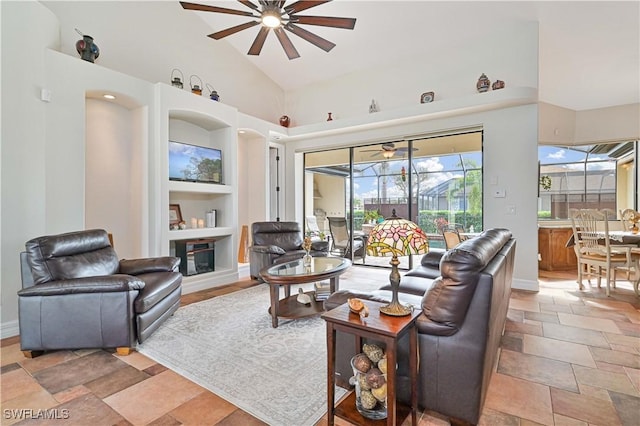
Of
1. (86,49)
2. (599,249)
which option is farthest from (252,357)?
(599,249)

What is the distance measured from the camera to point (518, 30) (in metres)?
4.32

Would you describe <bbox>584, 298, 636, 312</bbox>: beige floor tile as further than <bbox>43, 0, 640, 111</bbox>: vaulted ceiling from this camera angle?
No

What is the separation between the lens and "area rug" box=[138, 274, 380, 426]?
1.86 m

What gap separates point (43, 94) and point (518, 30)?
596cm

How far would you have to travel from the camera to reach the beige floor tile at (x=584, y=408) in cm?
170

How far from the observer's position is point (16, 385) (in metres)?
2.06

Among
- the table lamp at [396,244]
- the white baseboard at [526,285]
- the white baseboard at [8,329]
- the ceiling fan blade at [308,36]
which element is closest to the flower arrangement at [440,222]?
the white baseboard at [526,285]

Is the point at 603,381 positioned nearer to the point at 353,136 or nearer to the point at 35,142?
the point at 353,136

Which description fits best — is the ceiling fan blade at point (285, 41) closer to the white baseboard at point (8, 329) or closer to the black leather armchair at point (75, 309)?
the black leather armchair at point (75, 309)

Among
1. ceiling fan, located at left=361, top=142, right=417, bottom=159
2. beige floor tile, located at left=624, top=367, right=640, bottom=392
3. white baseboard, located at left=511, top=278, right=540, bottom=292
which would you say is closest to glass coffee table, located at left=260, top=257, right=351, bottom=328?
beige floor tile, located at left=624, top=367, right=640, bottom=392

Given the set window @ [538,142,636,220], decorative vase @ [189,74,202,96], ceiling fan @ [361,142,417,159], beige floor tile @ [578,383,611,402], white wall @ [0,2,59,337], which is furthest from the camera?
window @ [538,142,636,220]

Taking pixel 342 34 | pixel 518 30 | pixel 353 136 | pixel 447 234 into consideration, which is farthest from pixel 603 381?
pixel 342 34

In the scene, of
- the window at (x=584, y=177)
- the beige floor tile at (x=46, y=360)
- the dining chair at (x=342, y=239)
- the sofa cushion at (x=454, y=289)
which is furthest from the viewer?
the dining chair at (x=342, y=239)

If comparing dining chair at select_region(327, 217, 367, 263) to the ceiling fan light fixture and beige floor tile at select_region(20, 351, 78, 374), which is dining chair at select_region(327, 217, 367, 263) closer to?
the ceiling fan light fixture
